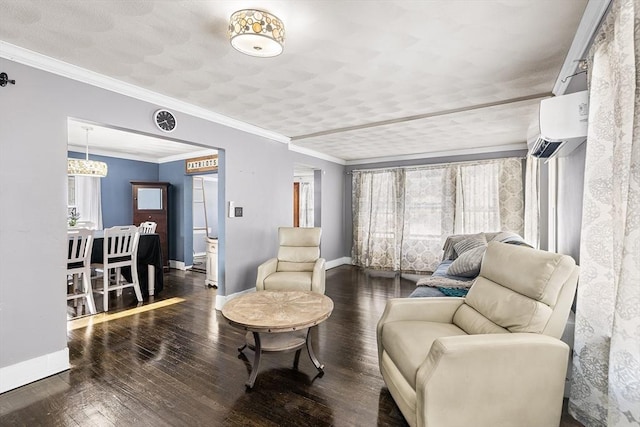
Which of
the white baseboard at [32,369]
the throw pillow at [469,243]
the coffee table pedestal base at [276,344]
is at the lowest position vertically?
the white baseboard at [32,369]

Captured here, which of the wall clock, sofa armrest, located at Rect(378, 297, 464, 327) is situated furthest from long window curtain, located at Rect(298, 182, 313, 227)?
sofa armrest, located at Rect(378, 297, 464, 327)

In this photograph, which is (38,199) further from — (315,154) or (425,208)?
(425,208)

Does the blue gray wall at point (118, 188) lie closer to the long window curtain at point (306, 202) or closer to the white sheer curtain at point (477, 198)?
the long window curtain at point (306, 202)

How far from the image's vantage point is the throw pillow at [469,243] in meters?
3.79

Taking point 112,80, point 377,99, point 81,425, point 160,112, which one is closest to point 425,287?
point 377,99

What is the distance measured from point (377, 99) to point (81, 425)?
11.0ft

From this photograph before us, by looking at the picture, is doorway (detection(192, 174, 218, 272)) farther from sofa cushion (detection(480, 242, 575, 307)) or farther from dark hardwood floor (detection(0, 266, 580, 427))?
sofa cushion (detection(480, 242, 575, 307))

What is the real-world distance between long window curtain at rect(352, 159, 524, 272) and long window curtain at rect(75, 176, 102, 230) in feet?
16.6

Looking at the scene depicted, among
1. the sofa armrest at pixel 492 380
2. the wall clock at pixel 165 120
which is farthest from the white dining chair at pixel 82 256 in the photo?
the sofa armrest at pixel 492 380

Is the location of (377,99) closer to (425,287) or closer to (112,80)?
(425,287)

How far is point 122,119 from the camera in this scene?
8.90 ft

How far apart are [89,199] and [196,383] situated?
5.13 meters

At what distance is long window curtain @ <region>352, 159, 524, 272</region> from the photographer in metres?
4.98

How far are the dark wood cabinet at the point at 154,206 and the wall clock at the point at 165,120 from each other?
3489 mm
